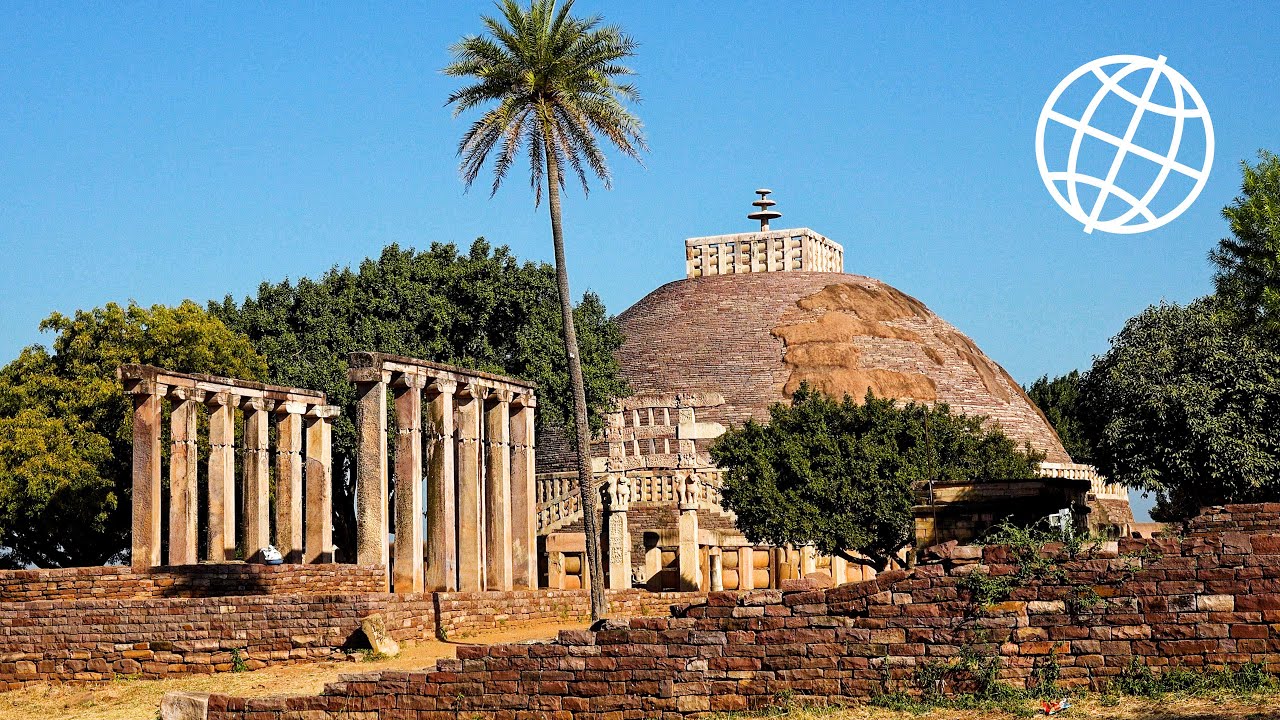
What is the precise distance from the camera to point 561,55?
26750 mm

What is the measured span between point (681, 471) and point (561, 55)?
15.4 metres

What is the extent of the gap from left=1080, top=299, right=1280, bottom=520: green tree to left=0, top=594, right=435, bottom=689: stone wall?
1737 cm

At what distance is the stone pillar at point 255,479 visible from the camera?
28.7 meters

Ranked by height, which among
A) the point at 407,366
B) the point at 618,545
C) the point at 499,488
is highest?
the point at 407,366

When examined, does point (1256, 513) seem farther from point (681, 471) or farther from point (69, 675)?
point (681, 471)

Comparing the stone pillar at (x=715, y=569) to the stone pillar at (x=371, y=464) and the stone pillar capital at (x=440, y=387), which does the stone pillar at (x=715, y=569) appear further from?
the stone pillar at (x=371, y=464)

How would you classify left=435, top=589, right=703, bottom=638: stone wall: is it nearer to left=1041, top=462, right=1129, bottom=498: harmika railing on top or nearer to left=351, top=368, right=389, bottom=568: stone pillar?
left=351, top=368, right=389, bottom=568: stone pillar

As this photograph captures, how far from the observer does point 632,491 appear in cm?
4041

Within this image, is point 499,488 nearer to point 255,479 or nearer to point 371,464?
point 371,464

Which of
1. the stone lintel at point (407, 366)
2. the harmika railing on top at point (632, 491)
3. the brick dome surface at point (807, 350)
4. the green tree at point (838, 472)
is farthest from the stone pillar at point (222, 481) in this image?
the brick dome surface at point (807, 350)

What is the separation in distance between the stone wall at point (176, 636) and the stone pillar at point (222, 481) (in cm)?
762

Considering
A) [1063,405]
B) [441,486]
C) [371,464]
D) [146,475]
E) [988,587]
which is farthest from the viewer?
[1063,405]

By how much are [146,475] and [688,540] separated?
42.8ft

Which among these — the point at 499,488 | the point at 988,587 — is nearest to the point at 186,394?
the point at 499,488
